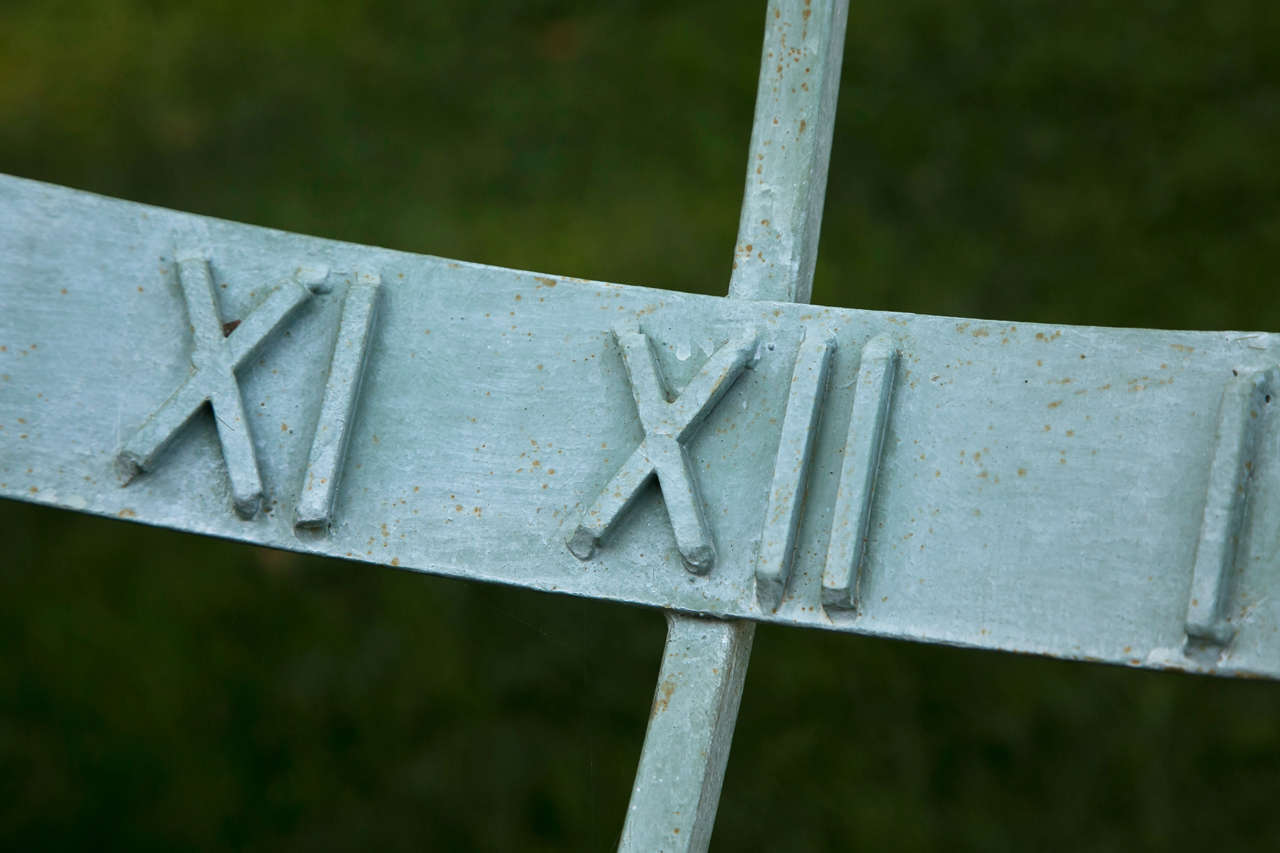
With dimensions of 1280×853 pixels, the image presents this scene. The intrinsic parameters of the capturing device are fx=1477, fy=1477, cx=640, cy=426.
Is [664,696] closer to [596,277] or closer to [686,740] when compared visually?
[686,740]

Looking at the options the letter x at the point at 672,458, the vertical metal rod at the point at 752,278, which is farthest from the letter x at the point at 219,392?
the vertical metal rod at the point at 752,278

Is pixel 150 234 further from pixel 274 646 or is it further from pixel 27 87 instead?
pixel 27 87

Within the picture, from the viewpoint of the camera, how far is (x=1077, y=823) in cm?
232

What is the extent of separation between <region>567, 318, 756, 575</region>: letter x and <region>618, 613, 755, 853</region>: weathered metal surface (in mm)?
70

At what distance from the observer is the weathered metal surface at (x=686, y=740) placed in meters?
1.30

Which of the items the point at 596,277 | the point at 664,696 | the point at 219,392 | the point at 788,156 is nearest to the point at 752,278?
the point at 788,156

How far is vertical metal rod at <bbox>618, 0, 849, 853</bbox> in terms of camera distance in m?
1.31

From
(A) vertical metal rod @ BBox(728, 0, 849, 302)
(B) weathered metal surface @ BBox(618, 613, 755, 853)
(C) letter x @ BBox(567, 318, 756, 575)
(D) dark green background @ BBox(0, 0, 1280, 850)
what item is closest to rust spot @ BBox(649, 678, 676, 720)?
(B) weathered metal surface @ BBox(618, 613, 755, 853)

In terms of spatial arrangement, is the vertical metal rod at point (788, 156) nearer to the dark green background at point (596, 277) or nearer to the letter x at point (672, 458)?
the letter x at point (672, 458)

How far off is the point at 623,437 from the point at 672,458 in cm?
6

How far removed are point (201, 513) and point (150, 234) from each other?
30 centimetres

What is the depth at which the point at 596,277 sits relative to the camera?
2758 mm

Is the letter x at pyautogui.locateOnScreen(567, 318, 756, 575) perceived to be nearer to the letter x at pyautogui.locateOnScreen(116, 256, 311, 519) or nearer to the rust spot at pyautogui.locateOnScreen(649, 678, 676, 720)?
the rust spot at pyautogui.locateOnScreen(649, 678, 676, 720)

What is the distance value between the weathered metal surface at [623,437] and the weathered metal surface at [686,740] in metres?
0.04
